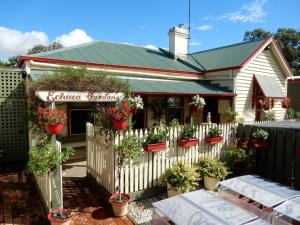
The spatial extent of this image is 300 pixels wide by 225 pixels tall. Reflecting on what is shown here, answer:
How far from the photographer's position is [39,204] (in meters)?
5.63

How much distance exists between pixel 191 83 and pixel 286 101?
5.67 metres

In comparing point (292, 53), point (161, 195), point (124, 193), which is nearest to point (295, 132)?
point (161, 195)

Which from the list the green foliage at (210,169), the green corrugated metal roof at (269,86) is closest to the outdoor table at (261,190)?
→ the green foliage at (210,169)

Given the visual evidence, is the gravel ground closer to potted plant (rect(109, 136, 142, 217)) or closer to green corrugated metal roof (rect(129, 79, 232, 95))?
potted plant (rect(109, 136, 142, 217))

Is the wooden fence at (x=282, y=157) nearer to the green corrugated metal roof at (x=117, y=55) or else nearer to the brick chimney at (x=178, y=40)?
the green corrugated metal roof at (x=117, y=55)

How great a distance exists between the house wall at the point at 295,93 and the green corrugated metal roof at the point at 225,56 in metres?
6.55

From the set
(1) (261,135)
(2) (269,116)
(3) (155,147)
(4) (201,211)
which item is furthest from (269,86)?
(4) (201,211)

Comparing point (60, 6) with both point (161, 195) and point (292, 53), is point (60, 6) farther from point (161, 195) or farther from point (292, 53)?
point (292, 53)

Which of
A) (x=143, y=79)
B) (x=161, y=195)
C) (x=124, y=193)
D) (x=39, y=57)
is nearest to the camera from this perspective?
(x=124, y=193)

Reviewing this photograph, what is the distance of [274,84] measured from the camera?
13.2m

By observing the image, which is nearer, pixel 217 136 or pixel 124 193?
pixel 124 193

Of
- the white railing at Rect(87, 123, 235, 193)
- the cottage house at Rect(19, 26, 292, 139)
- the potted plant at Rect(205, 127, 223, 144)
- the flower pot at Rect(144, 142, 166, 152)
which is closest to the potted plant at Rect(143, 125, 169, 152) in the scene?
the flower pot at Rect(144, 142, 166, 152)

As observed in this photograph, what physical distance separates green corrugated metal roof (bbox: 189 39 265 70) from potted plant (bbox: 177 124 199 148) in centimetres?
666

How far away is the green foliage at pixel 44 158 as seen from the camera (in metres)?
4.36
